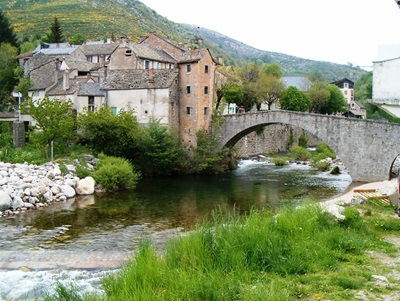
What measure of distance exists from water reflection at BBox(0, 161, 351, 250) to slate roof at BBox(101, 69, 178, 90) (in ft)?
26.3

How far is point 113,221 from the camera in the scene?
20.5 m

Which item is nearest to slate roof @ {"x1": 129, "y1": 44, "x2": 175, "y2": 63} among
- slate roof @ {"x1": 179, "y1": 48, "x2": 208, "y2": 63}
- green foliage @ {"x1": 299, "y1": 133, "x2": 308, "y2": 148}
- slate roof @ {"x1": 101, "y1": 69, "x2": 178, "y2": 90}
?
slate roof @ {"x1": 101, "y1": 69, "x2": 178, "y2": 90}

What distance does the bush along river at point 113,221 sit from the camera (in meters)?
12.7

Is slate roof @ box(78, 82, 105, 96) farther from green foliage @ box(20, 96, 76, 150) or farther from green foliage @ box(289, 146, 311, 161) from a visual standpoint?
green foliage @ box(289, 146, 311, 161)

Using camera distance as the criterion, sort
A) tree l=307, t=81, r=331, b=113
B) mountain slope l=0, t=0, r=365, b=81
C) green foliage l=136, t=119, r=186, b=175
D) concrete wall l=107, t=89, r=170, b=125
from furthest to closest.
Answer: mountain slope l=0, t=0, r=365, b=81 < tree l=307, t=81, r=331, b=113 < concrete wall l=107, t=89, r=170, b=125 < green foliage l=136, t=119, r=186, b=175

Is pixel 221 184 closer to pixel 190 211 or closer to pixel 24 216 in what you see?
pixel 190 211

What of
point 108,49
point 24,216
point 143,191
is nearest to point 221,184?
point 143,191

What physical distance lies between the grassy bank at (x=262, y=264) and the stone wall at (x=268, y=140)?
36.3 m

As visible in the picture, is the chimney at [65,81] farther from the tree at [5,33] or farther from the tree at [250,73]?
the tree at [5,33]

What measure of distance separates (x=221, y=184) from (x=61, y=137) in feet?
37.2

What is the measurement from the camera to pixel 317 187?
31.0 metres

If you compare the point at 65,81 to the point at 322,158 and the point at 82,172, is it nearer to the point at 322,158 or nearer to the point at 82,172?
the point at 82,172

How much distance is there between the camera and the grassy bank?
7750mm

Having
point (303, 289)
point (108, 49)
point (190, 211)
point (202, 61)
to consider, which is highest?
point (108, 49)
